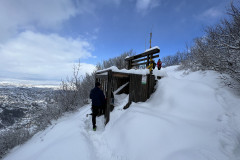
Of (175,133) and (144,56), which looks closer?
(175,133)

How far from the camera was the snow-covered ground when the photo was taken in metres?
2.08

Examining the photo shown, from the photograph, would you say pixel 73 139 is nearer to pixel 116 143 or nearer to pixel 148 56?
pixel 116 143

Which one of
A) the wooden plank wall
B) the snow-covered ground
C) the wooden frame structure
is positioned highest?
the wooden frame structure

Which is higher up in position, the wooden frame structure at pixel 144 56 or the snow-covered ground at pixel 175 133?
the wooden frame structure at pixel 144 56

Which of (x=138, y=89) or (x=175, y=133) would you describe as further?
(x=138, y=89)

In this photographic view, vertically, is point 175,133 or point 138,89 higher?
point 138,89

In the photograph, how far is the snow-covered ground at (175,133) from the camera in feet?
6.82

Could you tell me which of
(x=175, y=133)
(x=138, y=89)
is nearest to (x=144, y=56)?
(x=138, y=89)

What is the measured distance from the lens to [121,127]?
354cm

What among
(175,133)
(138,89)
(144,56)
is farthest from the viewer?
(144,56)

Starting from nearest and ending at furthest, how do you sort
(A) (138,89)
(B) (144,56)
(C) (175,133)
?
(C) (175,133)
(A) (138,89)
(B) (144,56)

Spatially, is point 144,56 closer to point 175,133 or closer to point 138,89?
point 138,89

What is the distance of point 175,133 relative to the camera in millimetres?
2471

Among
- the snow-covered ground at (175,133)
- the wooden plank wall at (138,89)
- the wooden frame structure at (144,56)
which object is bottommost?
the snow-covered ground at (175,133)
